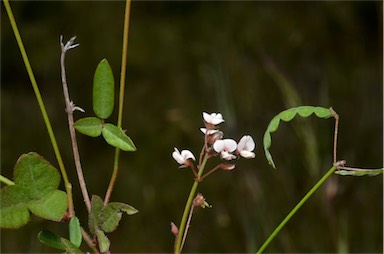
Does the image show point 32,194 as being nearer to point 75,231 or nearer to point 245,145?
point 75,231

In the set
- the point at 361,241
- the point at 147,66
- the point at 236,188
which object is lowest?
the point at 361,241

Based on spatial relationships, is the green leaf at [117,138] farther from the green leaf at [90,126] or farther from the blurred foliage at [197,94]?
the blurred foliage at [197,94]

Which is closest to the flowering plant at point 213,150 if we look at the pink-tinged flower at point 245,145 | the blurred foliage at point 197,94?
the pink-tinged flower at point 245,145

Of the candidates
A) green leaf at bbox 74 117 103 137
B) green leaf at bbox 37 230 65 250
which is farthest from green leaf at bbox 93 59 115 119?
green leaf at bbox 37 230 65 250

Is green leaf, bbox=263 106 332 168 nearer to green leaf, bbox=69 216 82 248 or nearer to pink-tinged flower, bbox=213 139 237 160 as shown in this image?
pink-tinged flower, bbox=213 139 237 160

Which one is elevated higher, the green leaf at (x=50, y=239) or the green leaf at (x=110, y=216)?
the green leaf at (x=110, y=216)

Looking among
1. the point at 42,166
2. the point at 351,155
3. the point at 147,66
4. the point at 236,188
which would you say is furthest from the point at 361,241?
the point at 42,166

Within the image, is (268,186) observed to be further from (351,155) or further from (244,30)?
(244,30)
